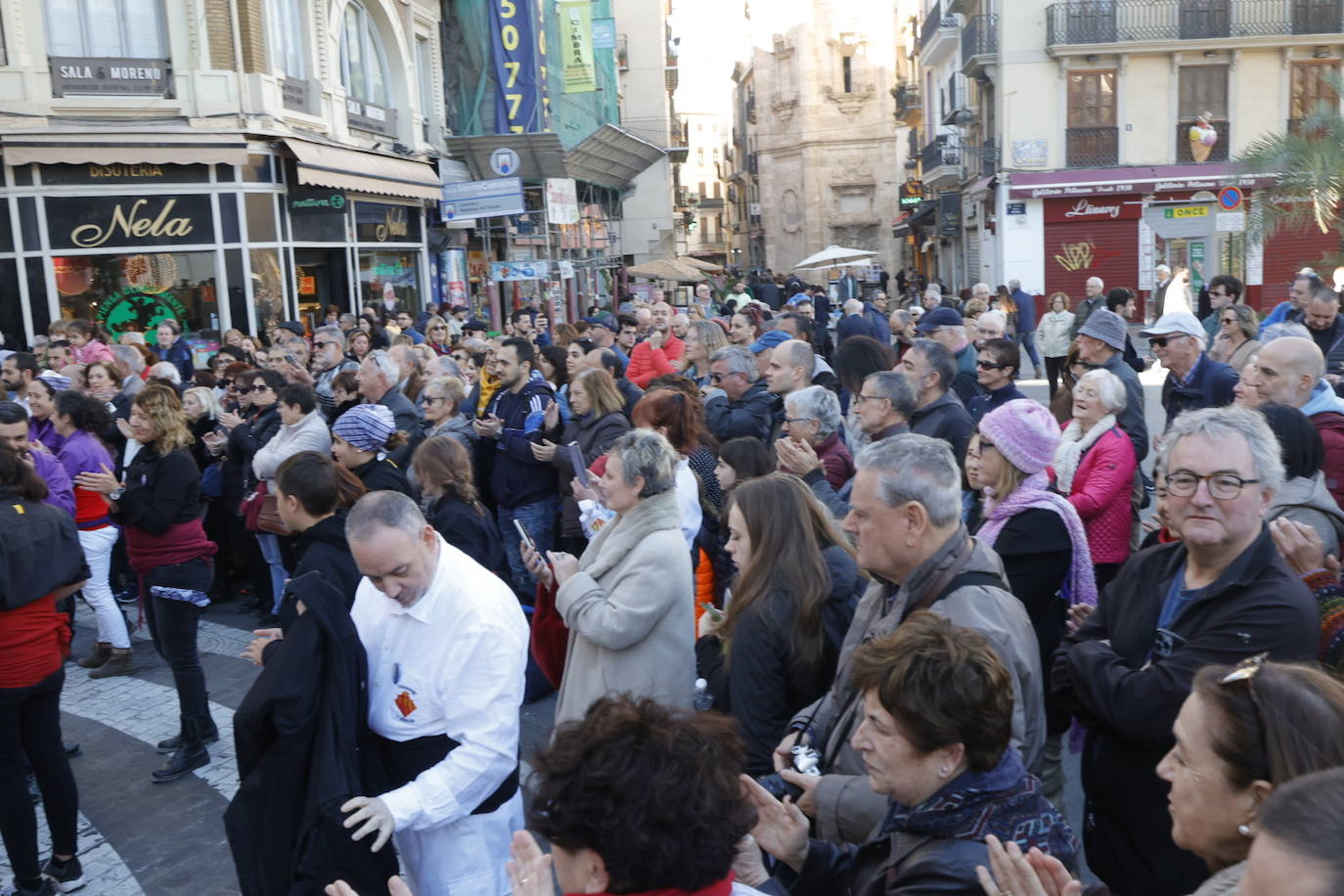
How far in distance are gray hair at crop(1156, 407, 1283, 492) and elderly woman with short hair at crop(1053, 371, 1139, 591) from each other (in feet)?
6.39

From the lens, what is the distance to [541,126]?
1015 inches

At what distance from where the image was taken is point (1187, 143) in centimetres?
3081

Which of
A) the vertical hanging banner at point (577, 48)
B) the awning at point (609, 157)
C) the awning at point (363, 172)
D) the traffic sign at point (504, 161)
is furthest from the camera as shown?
the awning at point (609, 157)

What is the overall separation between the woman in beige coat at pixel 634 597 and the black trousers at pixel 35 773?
7.06 ft

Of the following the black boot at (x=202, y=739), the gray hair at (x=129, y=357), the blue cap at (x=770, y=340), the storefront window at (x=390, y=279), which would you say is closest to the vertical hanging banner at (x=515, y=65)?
the storefront window at (x=390, y=279)

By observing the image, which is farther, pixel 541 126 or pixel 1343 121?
pixel 541 126

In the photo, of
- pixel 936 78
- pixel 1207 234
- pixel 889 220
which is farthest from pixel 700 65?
pixel 1207 234

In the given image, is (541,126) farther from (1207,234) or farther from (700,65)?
(700,65)

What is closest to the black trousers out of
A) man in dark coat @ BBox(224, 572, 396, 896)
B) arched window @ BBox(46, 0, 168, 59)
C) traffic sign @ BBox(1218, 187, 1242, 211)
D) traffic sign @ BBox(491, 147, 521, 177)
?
man in dark coat @ BBox(224, 572, 396, 896)

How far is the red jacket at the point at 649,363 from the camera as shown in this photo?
1091 cm

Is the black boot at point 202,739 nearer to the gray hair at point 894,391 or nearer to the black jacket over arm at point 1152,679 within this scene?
the gray hair at point 894,391

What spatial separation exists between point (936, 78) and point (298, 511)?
1708 inches

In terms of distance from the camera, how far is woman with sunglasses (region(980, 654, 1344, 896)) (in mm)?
1926

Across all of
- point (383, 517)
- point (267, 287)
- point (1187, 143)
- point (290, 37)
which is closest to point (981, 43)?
point (1187, 143)
